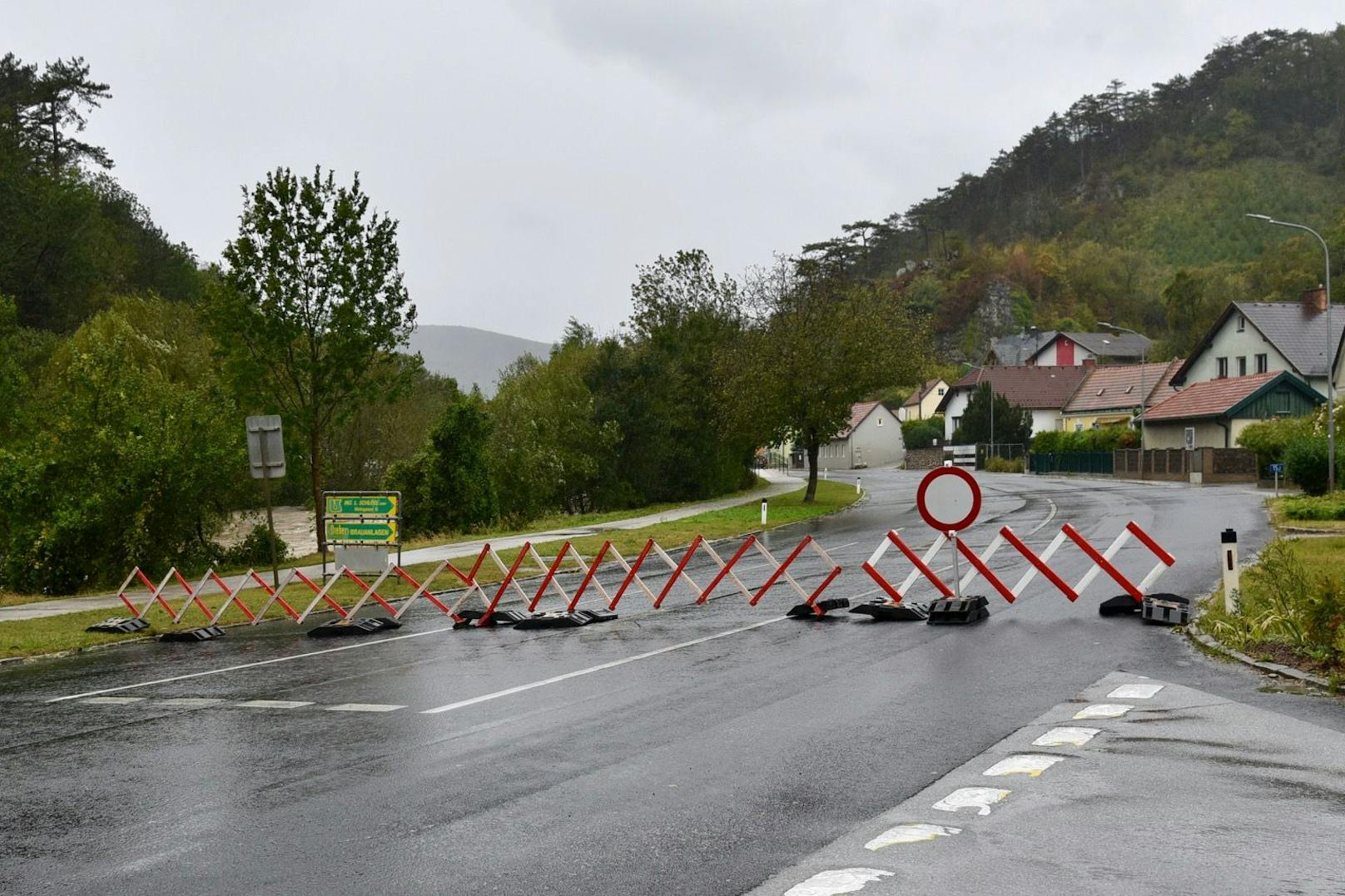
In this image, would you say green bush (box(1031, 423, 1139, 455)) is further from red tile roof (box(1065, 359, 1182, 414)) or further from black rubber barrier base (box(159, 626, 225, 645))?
black rubber barrier base (box(159, 626, 225, 645))

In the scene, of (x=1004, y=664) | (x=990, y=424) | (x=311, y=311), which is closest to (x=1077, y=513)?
(x=311, y=311)

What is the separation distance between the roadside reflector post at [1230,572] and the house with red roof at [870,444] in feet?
364

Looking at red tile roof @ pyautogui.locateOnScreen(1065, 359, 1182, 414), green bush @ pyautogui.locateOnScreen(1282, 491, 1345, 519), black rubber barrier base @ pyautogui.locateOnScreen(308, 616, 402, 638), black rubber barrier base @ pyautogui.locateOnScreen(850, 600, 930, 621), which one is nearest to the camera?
black rubber barrier base @ pyautogui.locateOnScreen(850, 600, 930, 621)

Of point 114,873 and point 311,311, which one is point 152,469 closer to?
point 311,311

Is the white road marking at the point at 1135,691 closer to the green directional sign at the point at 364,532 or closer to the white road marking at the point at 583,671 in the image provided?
the white road marking at the point at 583,671

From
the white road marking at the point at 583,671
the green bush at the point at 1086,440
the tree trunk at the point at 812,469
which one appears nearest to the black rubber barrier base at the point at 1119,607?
the white road marking at the point at 583,671

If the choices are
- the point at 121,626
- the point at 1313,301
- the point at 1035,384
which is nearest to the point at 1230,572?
the point at 121,626

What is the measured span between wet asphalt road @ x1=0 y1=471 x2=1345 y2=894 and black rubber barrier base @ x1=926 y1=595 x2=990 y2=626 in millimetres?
223

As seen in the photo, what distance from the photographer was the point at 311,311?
2834cm

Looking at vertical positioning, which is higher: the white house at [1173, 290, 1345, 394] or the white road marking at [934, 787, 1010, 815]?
the white house at [1173, 290, 1345, 394]

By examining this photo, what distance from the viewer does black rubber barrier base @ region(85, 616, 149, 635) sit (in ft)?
58.1

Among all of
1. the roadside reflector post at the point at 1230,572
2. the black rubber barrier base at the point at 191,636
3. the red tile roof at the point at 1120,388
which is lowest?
the black rubber barrier base at the point at 191,636

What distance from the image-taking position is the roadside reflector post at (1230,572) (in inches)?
524

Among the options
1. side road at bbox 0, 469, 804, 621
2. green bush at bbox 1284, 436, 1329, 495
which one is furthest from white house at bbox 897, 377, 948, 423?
green bush at bbox 1284, 436, 1329, 495
